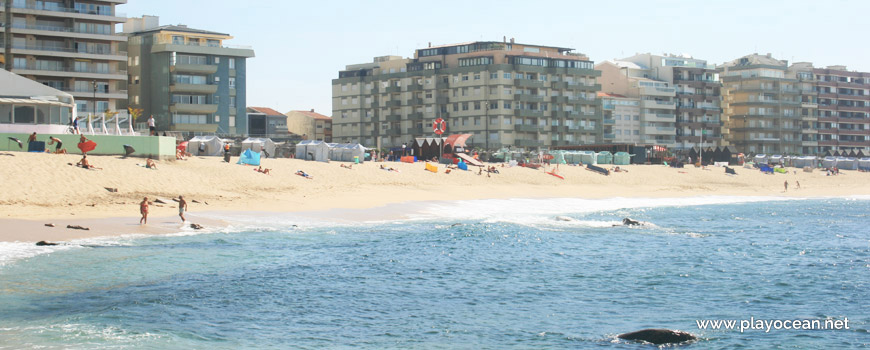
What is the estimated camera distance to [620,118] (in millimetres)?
137500

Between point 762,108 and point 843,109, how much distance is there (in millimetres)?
19836

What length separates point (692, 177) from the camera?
89000 mm

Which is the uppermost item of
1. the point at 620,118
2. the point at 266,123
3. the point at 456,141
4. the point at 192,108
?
the point at 620,118

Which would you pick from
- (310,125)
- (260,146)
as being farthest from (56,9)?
(310,125)

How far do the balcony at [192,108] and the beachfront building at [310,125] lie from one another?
40.9 metres

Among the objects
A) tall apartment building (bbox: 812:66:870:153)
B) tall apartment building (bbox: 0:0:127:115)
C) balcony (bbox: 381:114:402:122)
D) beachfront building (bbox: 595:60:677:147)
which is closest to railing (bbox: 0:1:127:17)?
tall apartment building (bbox: 0:0:127:115)

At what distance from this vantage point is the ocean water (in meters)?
18.8

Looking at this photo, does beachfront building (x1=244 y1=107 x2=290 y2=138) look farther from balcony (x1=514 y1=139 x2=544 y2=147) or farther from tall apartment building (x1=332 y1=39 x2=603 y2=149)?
balcony (x1=514 y1=139 x2=544 y2=147)

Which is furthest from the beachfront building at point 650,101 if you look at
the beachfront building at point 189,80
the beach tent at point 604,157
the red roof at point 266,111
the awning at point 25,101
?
the awning at point 25,101

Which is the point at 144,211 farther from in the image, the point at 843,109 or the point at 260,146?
the point at 843,109

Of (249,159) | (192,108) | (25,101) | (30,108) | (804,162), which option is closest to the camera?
(25,101)

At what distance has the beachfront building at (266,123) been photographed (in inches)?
4727

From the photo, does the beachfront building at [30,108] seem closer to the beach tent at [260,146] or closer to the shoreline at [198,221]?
the beach tent at [260,146]

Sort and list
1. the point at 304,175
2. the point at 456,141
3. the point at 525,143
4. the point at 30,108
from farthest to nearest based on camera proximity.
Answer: the point at 525,143
the point at 456,141
the point at 304,175
the point at 30,108
